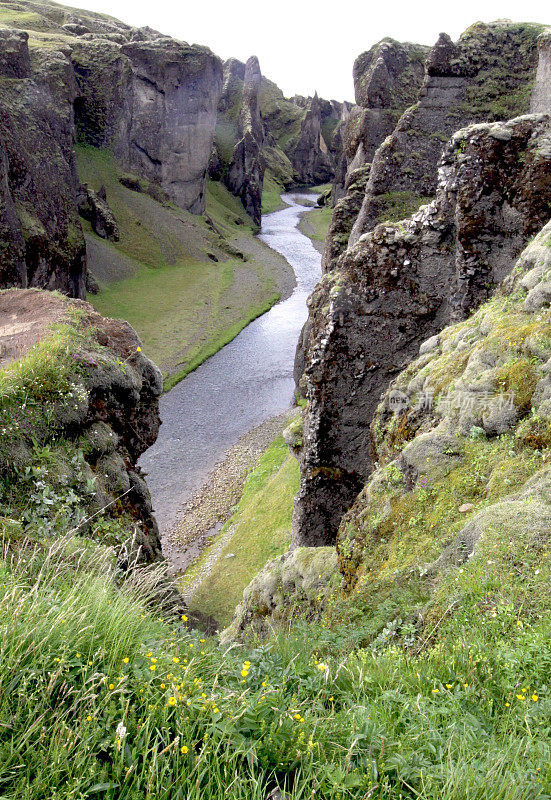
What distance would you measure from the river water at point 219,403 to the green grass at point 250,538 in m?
5.42

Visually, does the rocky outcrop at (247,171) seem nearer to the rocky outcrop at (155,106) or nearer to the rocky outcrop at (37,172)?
the rocky outcrop at (155,106)

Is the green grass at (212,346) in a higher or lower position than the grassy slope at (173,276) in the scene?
lower

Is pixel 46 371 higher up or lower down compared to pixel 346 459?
higher up

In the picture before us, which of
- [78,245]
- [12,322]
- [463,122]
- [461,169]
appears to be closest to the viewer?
[461,169]

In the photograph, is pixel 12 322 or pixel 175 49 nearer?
pixel 12 322

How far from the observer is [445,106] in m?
27.7

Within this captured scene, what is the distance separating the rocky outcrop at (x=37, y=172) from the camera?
188 feet

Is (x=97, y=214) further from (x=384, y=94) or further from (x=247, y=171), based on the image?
(x=384, y=94)

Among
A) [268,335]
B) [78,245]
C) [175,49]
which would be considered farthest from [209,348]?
[175,49]

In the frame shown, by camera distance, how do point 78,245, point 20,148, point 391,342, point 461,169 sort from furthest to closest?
1. point 78,245
2. point 20,148
3. point 391,342
4. point 461,169

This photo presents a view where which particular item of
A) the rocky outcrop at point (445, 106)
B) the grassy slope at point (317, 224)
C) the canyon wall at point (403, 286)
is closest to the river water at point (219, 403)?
the canyon wall at point (403, 286)

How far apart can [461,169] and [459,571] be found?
1381cm

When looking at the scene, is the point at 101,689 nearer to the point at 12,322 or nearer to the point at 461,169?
the point at 461,169

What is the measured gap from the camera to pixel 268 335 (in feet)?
239
